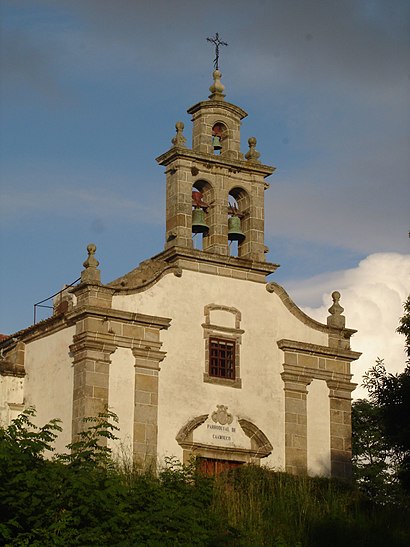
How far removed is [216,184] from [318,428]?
6851 millimetres

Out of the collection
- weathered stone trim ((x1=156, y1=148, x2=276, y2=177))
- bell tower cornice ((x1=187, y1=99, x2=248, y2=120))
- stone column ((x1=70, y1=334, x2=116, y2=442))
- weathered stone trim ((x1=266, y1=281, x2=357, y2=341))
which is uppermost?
bell tower cornice ((x1=187, y1=99, x2=248, y2=120))

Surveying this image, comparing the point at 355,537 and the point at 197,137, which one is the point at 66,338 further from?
the point at 355,537

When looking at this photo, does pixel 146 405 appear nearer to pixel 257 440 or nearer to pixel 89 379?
pixel 89 379

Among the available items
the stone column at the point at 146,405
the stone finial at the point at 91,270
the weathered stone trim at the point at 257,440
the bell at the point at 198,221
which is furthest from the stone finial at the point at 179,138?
the weathered stone trim at the point at 257,440

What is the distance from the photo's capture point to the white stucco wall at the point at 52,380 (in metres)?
32.7

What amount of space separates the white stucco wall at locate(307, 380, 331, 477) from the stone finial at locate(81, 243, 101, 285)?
6.64m

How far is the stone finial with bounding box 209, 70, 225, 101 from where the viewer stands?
3647 cm

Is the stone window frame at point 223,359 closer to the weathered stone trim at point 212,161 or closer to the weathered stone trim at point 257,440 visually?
the weathered stone trim at point 257,440

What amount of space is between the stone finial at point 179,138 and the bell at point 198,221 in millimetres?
1729

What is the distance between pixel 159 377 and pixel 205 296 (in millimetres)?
2668

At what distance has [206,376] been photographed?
33.8 m

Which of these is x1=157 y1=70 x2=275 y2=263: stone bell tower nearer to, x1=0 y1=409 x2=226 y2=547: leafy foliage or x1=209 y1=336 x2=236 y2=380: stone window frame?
x1=209 y1=336 x2=236 y2=380: stone window frame

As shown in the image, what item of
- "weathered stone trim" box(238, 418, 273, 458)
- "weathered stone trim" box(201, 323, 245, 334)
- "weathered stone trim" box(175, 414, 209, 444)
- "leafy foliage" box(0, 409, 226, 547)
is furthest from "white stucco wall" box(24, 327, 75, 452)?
"leafy foliage" box(0, 409, 226, 547)

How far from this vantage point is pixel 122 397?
3241cm
